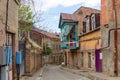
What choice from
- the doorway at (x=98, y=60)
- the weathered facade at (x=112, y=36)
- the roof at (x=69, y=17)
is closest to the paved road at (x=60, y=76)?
the doorway at (x=98, y=60)

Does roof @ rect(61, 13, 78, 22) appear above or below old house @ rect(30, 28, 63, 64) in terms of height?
above

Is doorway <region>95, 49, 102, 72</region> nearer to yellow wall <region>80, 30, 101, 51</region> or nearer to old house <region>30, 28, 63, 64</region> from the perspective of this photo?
yellow wall <region>80, 30, 101, 51</region>

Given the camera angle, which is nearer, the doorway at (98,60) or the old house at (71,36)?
the doorway at (98,60)

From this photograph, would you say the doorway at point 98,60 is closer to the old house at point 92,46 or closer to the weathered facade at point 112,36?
the old house at point 92,46

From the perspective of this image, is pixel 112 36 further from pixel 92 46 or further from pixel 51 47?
pixel 51 47

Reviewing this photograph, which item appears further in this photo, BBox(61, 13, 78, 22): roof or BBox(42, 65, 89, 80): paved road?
BBox(61, 13, 78, 22): roof

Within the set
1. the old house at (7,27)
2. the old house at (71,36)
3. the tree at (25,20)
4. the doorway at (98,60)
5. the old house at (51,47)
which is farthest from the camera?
the old house at (51,47)

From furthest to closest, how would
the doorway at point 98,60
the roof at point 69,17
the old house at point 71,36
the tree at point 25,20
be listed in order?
the roof at point 69,17 < the old house at point 71,36 < the tree at point 25,20 < the doorway at point 98,60

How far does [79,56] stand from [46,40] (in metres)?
37.6

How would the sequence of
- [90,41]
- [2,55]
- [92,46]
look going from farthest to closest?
1. [90,41]
2. [92,46]
3. [2,55]

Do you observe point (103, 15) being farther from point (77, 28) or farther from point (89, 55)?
point (77, 28)

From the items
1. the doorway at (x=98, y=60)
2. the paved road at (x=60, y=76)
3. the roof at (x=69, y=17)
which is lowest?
the paved road at (x=60, y=76)

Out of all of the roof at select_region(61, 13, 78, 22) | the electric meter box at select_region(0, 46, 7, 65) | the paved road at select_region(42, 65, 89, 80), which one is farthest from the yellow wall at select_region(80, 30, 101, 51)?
the electric meter box at select_region(0, 46, 7, 65)

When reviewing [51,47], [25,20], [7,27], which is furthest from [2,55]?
[51,47]
